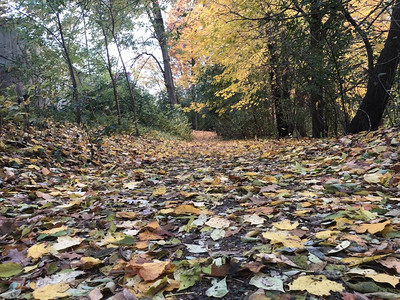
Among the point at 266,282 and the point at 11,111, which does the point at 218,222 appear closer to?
the point at 266,282

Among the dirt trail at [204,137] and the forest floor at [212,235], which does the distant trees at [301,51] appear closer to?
the forest floor at [212,235]

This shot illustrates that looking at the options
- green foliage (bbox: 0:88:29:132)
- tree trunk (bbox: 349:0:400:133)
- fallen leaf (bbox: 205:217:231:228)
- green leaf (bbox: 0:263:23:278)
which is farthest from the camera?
tree trunk (bbox: 349:0:400:133)

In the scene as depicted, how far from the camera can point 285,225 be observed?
1.48m

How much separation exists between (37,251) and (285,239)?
1130mm

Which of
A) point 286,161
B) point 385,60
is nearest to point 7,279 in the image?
point 286,161

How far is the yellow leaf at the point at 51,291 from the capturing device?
0.99 metres

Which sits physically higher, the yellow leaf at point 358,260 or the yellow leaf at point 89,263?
the yellow leaf at point 89,263

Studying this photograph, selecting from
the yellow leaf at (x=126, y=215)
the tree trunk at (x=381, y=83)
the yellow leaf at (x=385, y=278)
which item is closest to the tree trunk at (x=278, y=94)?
the tree trunk at (x=381, y=83)

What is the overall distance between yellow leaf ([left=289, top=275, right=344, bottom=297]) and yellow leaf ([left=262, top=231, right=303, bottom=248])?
0.87 feet

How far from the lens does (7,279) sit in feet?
3.86

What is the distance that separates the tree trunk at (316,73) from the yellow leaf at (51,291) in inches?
144

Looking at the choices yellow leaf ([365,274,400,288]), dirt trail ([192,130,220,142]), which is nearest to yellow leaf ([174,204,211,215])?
yellow leaf ([365,274,400,288])

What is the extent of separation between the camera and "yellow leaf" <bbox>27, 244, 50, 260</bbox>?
135cm

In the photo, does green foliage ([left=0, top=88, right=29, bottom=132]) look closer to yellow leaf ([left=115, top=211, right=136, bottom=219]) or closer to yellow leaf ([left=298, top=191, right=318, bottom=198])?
yellow leaf ([left=115, top=211, right=136, bottom=219])
